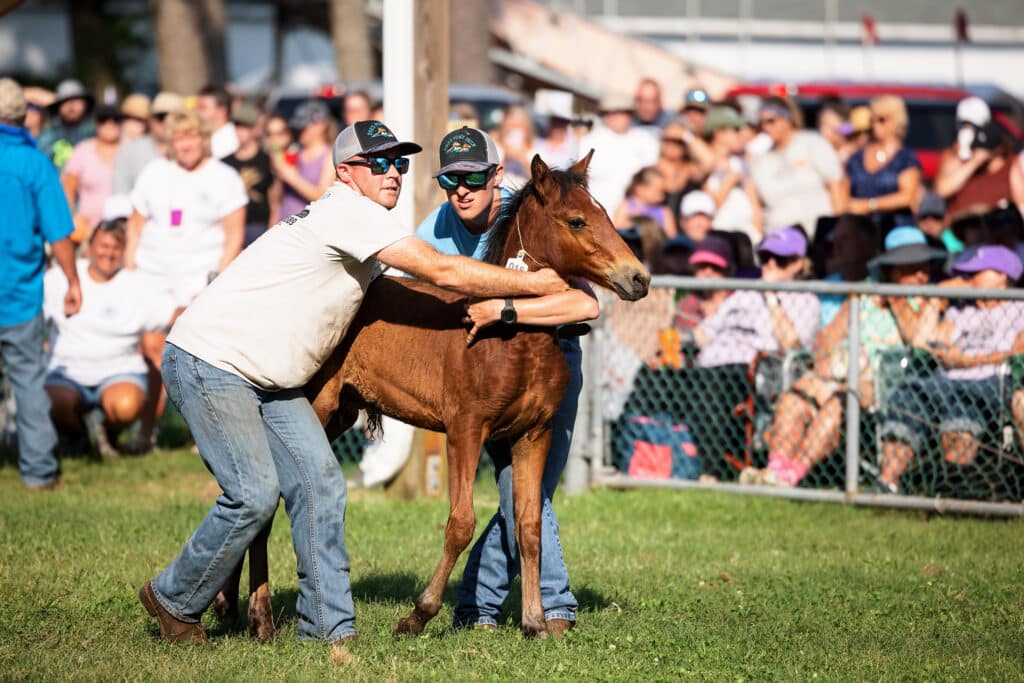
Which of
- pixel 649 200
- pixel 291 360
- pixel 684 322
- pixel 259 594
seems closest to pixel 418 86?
pixel 684 322

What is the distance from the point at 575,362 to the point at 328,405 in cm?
117

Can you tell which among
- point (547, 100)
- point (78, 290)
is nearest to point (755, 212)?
point (547, 100)

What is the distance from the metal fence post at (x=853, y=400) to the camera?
9898 millimetres

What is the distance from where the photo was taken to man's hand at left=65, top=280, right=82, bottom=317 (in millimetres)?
10438

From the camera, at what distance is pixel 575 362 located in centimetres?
678

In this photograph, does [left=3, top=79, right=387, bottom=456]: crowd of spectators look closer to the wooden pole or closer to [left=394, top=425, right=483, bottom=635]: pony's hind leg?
the wooden pole

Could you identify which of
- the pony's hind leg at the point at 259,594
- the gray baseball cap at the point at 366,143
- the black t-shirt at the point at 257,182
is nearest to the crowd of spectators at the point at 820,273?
the black t-shirt at the point at 257,182

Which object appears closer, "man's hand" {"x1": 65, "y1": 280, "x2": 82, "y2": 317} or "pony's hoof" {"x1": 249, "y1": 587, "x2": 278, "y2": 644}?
"pony's hoof" {"x1": 249, "y1": 587, "x2": 278, "y2": 644}

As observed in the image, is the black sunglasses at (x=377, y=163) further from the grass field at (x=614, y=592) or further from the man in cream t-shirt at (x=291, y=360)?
the grass field at (x=614, y=592)

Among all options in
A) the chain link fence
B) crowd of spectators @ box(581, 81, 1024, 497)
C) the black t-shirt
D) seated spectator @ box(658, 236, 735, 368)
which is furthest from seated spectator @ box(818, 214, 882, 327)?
the black t-shirt

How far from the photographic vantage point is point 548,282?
618 cm

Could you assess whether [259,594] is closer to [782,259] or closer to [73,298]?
[73,298]

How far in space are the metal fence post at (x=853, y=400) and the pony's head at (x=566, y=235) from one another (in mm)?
4083

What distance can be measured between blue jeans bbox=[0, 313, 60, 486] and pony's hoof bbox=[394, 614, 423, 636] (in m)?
4.74
